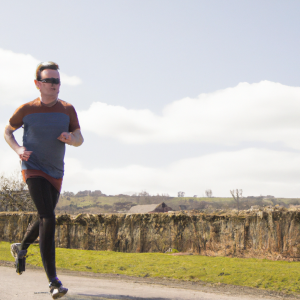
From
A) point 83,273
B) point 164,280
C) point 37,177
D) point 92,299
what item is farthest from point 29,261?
point 37,177

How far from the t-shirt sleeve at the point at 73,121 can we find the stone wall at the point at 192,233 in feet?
26.0

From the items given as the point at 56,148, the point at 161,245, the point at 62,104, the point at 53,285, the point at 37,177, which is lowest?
the point at 161,245

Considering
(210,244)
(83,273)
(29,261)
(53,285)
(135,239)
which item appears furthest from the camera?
(135,239)

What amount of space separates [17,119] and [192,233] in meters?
8.35

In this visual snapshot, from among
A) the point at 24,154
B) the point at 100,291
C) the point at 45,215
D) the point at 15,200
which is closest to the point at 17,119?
the point at 24,154

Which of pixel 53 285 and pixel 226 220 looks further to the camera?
pixel 226 220

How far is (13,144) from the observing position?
4148mm

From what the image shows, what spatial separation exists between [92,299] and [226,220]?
789 centimetres

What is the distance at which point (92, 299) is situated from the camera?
167 inches

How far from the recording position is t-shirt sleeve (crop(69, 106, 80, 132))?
14.0ft

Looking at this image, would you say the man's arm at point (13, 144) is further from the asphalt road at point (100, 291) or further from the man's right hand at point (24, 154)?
the asphalt road at point (100, 291)

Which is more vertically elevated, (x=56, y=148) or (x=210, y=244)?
(x=56, y=148)

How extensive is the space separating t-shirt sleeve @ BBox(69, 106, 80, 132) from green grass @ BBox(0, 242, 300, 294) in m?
3.05

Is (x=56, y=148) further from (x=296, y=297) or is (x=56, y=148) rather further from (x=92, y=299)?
(x=296, y=297)
